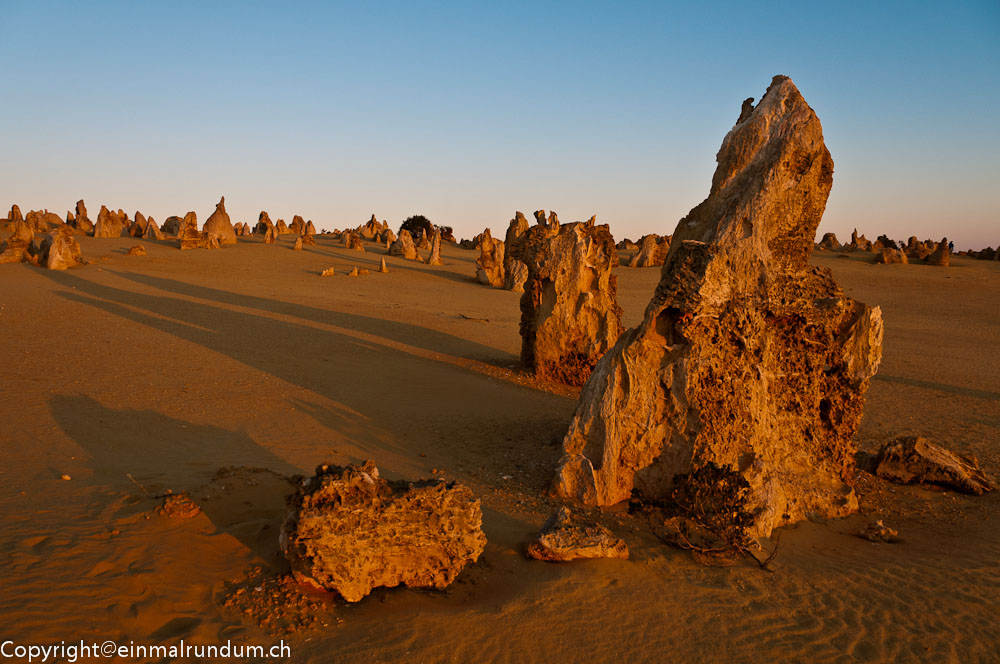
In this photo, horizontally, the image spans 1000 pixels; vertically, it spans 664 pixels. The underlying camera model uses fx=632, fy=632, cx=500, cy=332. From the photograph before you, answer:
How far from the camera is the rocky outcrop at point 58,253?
1066 inches

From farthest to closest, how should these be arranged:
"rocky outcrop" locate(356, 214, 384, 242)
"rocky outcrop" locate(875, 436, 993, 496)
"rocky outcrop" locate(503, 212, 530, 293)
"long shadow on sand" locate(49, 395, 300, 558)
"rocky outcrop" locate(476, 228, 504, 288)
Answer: "rocky outcrop" locate(356, 214, 384, 242)
"rocky outcrop" locate(476, 228, 504, 288)
"rocky outcrop" locate(503, 212, 530, 293)
"rocky outcrop" locate(875, 436, 993, 496)
"long shadow on sand" locate(49, 395, 300, 558)

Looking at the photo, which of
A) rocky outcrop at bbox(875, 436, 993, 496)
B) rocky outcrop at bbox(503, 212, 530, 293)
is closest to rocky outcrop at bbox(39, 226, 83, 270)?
rocky outcrop at bbox(503, 212, 530, 293)

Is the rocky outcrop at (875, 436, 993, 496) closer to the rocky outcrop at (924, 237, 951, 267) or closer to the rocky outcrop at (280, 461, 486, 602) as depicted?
the rocky outcrop at (280, 461, 486, 602)

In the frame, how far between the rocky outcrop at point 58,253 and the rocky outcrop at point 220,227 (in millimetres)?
12171

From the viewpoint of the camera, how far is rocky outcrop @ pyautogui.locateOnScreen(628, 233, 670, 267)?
43031mm

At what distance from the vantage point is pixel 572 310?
13.4 metres

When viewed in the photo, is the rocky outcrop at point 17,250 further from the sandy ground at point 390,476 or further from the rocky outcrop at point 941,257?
the rocky outcrop at point 941,257

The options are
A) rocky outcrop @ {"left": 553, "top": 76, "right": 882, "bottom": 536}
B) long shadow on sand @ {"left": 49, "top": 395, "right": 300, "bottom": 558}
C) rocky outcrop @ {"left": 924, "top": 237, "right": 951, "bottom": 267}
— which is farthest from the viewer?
rocky outcrop @ {"left": 924, "top": 237, "right": 951, "bottom": 267}

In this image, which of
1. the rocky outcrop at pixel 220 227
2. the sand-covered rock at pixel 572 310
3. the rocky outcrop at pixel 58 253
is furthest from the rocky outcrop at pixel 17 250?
the sand-covered rock at pixel 572 310

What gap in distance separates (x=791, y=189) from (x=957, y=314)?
27.5m

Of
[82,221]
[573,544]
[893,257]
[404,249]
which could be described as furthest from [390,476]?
[82,221]

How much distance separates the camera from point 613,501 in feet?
22.7

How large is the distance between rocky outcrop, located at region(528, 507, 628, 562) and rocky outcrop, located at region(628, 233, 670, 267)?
3880 centimetres
